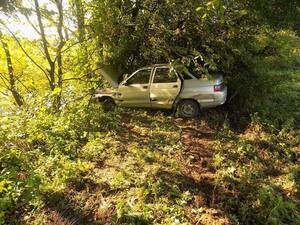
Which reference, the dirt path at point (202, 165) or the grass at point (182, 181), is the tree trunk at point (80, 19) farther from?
the dirt path at point (202, 165)

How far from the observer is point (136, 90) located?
8781 millimetres

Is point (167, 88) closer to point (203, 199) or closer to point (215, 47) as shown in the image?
point (215, 47)

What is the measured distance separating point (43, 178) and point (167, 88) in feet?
14.8

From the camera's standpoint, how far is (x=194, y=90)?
7844 millimetres

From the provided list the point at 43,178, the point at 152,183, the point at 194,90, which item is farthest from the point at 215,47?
the point at 43,178

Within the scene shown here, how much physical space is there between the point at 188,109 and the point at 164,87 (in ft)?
3.17

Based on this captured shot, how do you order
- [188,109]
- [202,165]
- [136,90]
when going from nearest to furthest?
[202,165], [188,109], [136,90]

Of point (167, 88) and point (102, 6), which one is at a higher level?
point (102, 6)

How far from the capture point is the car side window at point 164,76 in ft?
26.2

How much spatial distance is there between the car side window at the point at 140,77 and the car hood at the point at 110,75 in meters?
0.80

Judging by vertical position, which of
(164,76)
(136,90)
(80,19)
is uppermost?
(80,19)

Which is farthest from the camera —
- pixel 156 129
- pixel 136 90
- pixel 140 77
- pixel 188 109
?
pixel 136 90

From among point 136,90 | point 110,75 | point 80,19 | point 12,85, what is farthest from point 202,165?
point 12,85

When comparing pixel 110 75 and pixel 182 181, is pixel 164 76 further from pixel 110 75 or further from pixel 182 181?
pixel 182 181
